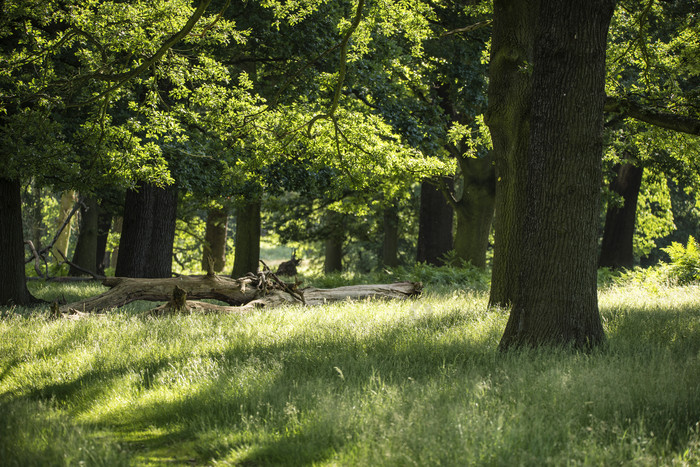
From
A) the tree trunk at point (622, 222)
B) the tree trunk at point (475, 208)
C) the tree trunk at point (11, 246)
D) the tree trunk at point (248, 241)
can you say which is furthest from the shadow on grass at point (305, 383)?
the tree trunk at point (622, 222)

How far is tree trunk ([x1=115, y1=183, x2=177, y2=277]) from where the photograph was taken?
→ 1546 centimetres

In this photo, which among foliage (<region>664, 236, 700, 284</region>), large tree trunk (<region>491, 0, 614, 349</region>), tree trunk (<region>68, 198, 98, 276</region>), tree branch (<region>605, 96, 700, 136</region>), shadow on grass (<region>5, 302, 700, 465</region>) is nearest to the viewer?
shadow on grass (<region>5, 302, 700, 465</region>)

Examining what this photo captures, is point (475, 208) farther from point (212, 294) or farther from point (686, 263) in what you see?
point (212, 294)

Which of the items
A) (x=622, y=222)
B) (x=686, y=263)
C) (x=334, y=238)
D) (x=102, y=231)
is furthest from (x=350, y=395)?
(x=102, y=231)

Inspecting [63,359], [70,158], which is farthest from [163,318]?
[70,158]

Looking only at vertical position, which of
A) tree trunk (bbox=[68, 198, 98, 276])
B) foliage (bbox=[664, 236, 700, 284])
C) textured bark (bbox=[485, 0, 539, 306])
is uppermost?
textured bark (bbox=[485, 0, 539, 306])

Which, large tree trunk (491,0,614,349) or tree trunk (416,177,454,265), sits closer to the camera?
large tree trunk (491,0,614,349)

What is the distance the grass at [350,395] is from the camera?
4.13 m

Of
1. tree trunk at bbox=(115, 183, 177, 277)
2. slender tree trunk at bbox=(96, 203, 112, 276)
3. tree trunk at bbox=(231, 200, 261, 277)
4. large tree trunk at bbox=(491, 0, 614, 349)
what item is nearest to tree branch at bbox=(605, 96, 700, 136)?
large tree trunk at bbox=(491, 0, 614, 349)

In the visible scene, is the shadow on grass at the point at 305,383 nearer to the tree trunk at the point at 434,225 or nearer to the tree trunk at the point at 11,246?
the tree trunk at the point at 11,246

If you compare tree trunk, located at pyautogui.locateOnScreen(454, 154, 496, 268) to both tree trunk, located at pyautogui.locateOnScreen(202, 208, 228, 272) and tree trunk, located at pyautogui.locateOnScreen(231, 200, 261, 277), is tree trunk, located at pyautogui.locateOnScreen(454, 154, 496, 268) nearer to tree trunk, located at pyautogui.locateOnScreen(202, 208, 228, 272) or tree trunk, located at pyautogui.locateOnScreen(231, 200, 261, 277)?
tree trunk, located at pyautogui.locateOnScreen(231, 200, 261, 277)

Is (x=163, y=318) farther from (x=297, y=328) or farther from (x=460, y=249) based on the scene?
(x=460, y=249)

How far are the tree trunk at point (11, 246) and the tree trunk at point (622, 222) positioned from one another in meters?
20.8

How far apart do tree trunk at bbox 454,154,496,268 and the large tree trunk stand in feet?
44.5
